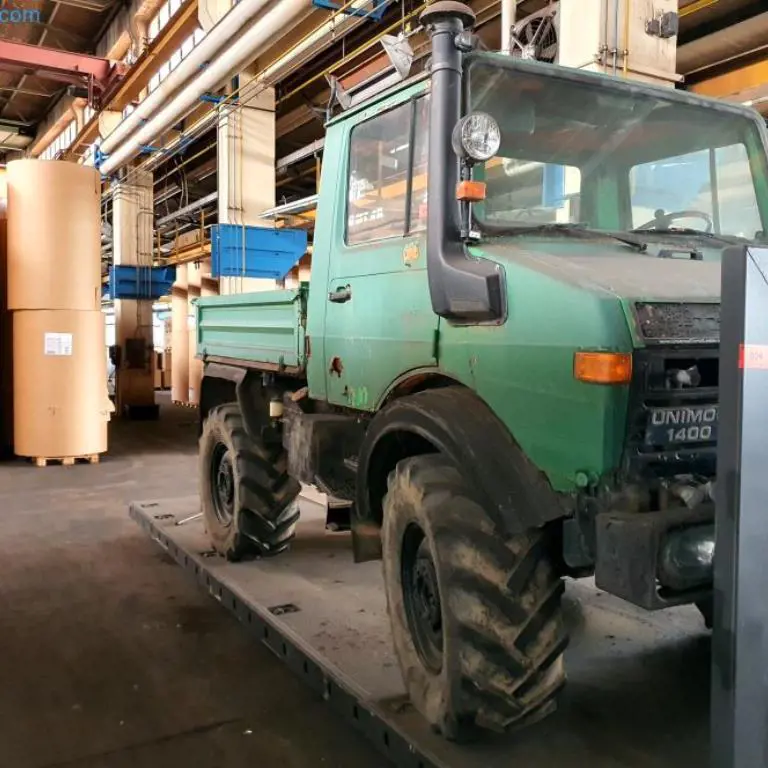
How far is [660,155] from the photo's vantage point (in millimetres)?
3379

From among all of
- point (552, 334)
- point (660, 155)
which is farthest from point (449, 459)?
point (660, 155)

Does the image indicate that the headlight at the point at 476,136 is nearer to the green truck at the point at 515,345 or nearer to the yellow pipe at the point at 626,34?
the green truck at the point at 515,345

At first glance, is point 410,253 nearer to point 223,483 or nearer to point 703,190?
point 703,190

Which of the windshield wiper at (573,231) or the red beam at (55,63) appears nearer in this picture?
the windshield wiper at (573,231)

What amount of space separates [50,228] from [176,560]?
19.2ft

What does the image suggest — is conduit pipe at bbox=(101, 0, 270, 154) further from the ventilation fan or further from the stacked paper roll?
the ventilation fan

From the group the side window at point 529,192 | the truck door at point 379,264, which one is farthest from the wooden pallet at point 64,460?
the side window at point 529,192

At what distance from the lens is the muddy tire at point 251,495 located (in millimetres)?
5016

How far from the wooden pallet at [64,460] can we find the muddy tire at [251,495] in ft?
17.5

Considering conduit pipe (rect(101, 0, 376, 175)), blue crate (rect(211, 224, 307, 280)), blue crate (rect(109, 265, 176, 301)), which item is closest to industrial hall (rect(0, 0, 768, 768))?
conduit pipe (rect(101, 0, 376, 175))

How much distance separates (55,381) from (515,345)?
852 cm

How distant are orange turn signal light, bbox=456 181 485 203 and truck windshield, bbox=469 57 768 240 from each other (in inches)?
7.6

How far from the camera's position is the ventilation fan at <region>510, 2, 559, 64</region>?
17.8 ft

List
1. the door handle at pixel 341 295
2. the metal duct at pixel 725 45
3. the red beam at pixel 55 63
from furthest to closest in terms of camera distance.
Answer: the red beam at pixel 55 63, the metal duct at pixel 725 45, the door handle at pixel 341 295
